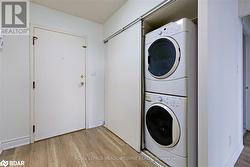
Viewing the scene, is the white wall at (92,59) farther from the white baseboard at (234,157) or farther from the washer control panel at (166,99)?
the white baseboard at (234,157)

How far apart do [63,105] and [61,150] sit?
2.69ft

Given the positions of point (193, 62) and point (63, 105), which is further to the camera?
point (63, 105)

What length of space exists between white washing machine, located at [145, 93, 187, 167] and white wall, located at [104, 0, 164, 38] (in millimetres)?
1047

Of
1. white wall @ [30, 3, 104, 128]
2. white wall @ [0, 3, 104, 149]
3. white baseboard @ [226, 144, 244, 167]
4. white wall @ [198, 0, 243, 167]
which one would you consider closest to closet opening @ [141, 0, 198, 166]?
white wall @ [198, 0, 243, 167]

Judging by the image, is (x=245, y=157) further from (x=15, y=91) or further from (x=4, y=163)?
(x=15, y=91)

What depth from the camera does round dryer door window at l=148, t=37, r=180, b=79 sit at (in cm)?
155

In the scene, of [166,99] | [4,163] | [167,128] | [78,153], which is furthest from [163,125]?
[4,163]

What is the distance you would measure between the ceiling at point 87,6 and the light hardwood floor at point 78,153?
2.15 meters

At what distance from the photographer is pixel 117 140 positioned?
8.04 ft

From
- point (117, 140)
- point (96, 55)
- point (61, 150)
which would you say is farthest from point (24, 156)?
point (96, 55)

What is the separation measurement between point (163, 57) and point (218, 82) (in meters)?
0.60

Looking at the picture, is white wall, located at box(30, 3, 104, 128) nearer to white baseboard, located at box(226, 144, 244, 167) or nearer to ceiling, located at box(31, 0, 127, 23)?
ceiling, located at box(31, 0, 127, 23)

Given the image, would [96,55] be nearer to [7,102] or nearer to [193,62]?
[7,102]

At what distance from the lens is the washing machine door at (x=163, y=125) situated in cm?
155
